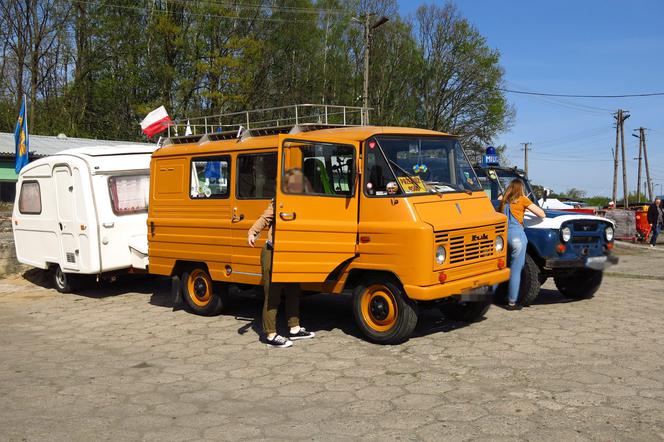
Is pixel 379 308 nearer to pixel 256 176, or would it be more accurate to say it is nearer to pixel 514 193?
pixel 256 176

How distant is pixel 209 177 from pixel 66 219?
343 cm

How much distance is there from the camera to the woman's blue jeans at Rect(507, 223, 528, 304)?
7992 millimetres

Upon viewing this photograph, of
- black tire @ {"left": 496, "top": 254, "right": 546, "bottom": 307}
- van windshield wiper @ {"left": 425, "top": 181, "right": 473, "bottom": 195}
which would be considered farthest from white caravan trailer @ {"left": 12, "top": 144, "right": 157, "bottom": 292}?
black tire @ {"left": 496, "top": 254, "right": 546, "bottom": 307}

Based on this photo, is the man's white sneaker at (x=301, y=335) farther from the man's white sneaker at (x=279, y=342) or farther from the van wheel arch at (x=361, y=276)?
the van wheel arch at (x=361, y=276)

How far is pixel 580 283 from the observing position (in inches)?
372

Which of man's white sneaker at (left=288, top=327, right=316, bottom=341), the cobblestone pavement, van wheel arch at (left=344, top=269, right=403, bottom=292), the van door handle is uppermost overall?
the van door handle

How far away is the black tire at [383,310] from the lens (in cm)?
642

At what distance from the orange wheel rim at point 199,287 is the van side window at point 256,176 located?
1.52 meters

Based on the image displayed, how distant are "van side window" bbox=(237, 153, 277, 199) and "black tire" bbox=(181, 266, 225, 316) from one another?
58.9 inches

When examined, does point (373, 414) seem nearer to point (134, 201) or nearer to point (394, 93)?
point (134, 201)

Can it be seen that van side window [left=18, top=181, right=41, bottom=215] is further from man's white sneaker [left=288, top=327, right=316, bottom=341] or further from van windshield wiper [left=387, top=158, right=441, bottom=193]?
van windshield wiper [left=387, top=158, right=441, bottom=193]

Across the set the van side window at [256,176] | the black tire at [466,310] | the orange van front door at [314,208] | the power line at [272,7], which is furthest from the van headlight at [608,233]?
the power line at [272,7]

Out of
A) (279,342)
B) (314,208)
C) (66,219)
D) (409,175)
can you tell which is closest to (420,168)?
(409,175)

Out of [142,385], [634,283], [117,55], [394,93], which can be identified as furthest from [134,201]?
[394,93]
